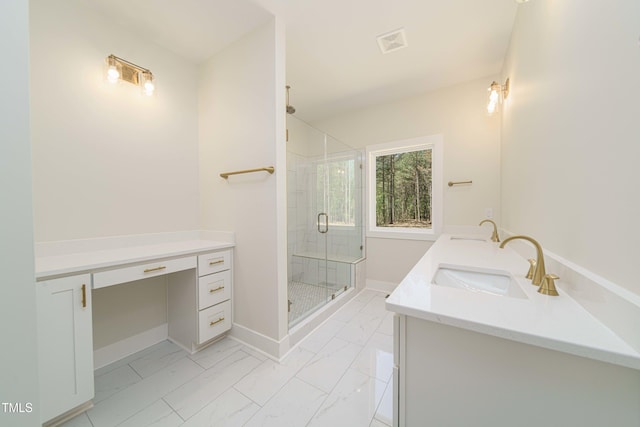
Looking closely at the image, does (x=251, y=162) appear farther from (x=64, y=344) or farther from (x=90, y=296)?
(x=64, y=344)

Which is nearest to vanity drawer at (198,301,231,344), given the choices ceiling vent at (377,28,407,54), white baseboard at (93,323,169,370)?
white baseboard at (93,323,169,370)

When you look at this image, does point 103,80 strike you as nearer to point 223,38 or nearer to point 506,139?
point 223,38

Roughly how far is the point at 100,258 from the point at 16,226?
0.82 m

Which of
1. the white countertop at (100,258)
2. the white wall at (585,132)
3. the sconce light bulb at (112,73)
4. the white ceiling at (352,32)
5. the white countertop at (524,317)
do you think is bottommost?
the white countertop at (524,317)

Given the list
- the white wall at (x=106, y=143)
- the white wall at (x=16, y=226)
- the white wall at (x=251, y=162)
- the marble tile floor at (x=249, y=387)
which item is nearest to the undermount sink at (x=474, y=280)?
the marble tile floor at (x=249, y=387)

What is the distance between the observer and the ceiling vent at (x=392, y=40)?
1.80 metres

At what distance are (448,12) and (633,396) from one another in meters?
2.21

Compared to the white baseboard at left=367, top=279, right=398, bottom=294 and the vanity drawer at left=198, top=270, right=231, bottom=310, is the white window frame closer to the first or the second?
the white baseboard at left=367, top=279, right=398, bottom=294

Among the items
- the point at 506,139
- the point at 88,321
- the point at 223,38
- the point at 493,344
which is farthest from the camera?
the point at 506,139

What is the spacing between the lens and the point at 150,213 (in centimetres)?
186

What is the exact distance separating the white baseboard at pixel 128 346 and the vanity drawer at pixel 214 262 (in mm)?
738

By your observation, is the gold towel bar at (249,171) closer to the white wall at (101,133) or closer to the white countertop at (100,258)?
the white wall at (101,133)

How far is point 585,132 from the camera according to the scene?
77cm

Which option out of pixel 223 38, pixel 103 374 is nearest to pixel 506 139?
pixel 223 38
